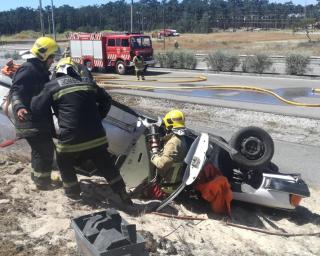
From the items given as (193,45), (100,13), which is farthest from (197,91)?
(100,13)

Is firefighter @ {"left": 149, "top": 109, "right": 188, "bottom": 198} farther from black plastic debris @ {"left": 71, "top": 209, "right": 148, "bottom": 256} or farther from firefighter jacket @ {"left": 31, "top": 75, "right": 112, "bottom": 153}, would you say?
black plastic debris @ {"left": 71, "top": 209, "right": 148, "bottom": 256}

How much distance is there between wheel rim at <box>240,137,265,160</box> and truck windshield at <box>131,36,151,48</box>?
20364mm

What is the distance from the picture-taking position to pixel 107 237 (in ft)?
11.8

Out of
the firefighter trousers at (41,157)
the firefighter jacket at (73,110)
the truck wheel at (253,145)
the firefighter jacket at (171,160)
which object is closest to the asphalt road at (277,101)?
the truck wheel at (253,145)

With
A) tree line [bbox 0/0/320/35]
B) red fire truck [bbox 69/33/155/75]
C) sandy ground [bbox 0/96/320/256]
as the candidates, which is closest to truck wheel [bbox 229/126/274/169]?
sandy ground [bbox 0/96/320/256]

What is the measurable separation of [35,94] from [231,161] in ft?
8.49

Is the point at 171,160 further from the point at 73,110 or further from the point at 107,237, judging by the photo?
the point at 107,237

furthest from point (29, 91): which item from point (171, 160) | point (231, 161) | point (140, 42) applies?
point (140, 42)

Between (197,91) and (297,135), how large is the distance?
7.72 m

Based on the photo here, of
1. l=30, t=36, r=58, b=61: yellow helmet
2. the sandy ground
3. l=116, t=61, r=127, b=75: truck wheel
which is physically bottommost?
l=116, t=61, r=127, b=75: truck wheel

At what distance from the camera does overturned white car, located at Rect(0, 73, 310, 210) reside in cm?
552

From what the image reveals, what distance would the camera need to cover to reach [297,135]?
9992 mm

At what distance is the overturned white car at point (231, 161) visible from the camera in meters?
5.52

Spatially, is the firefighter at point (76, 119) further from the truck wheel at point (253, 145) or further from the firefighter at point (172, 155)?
the truck wheel at point (253, 145)
